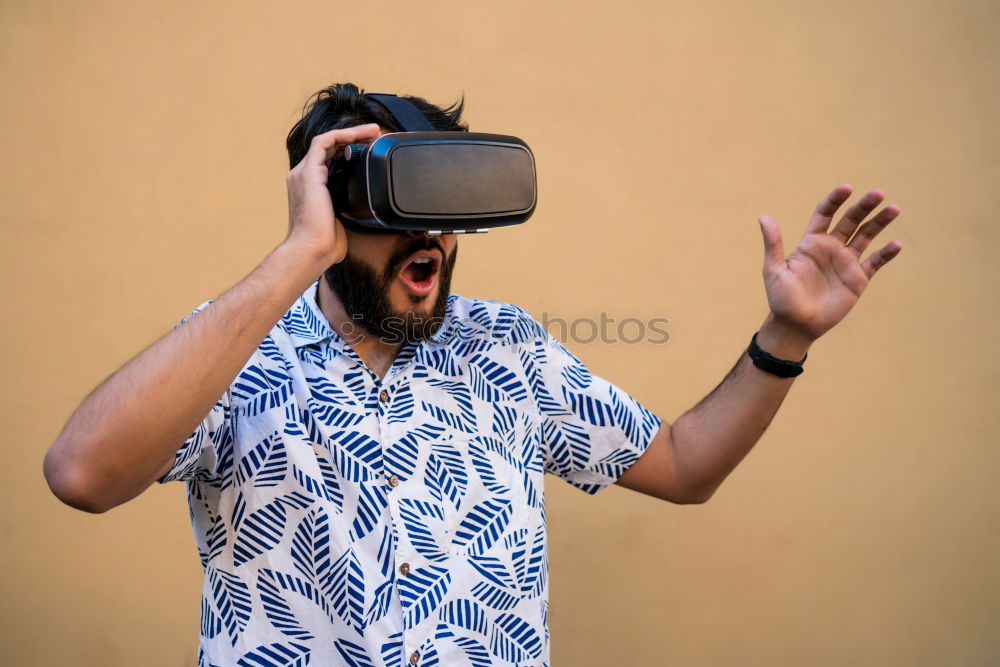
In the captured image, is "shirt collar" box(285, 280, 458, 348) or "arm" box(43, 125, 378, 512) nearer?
"arm" box(43, 125, 378, 512)

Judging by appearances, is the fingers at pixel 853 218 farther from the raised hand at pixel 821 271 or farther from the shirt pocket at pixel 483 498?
the shirt pocket at pixel 483 498

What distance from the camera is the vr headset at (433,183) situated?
97cm

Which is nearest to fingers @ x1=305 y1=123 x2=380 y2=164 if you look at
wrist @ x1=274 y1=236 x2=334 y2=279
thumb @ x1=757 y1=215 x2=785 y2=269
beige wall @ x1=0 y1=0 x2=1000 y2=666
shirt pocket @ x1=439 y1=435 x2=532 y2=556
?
wrist @ x1=274 y1=236 x2=334 y2=279

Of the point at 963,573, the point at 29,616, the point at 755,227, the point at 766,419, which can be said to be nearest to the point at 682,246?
the point at 755,227

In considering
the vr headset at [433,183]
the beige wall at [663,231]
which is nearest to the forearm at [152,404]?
the vr headset at [433,183]

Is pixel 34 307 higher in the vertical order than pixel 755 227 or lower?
lower

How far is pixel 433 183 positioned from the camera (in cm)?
98

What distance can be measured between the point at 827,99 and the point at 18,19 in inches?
65.9

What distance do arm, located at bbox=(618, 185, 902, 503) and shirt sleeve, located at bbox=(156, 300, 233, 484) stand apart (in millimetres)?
629

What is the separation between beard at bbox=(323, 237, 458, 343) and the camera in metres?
1.13

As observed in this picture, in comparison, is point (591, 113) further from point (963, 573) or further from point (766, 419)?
point (963, 573)

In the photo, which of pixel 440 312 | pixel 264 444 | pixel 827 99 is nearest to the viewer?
pixel 264 444

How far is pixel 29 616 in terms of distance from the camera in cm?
192

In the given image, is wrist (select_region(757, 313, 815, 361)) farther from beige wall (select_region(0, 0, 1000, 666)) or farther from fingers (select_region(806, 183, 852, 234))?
beige wall (select_region(0, 0, 1000, 666))
